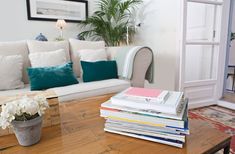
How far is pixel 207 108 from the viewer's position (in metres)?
2.18

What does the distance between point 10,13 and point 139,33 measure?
6.68 ft

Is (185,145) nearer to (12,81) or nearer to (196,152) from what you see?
(196,152)

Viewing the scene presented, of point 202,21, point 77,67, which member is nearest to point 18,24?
point 77,67

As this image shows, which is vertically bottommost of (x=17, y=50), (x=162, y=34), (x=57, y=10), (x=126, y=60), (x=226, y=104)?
(x=226, y=104)

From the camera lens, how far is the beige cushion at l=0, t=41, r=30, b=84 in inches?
66.7

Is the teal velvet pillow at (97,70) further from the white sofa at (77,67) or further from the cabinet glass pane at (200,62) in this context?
the cabinet glass pane at (200,62)

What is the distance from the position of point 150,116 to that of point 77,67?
157cm

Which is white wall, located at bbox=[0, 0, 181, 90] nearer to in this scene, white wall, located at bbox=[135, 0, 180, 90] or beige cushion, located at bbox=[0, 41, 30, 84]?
white wall, located at bbox=[135, 0, 180, 90]

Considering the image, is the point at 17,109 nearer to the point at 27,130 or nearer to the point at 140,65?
the point at 27,130

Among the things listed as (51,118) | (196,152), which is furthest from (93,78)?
(196,152)

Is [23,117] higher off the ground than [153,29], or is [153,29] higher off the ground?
[153,29]

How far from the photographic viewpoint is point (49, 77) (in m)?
1.54

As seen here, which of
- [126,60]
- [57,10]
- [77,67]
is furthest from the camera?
[57,10]

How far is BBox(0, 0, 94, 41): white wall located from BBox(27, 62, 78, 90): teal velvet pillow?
1.58m
